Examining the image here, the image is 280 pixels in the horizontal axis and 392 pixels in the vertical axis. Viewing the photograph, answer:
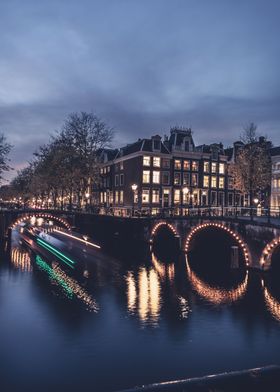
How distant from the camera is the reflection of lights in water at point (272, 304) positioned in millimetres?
22625

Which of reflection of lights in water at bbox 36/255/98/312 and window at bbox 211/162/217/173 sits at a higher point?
window at bbox 211/162/217/173

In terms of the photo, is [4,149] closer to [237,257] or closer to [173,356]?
[237,257]

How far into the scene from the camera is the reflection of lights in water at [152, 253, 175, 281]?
1316 inches

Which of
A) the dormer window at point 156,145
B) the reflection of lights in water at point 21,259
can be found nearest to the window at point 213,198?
the dormer window at point 156,145

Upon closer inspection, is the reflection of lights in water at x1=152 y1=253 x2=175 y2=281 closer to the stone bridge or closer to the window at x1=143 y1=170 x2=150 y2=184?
the stone bridge

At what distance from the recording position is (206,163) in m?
72.4

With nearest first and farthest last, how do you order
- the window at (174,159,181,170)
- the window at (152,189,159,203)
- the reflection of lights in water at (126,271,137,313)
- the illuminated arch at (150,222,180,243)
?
the reflection of lights in water at (126,271,137,313), the illuminated arch at (150,222,180,243), the window at (152,189,159,203), the window at (174,159,181,170)

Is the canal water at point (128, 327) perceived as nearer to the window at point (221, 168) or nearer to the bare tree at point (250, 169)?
the bare tree at point (250, 169)

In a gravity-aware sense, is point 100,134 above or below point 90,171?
above

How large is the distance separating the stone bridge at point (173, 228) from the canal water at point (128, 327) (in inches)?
98.2

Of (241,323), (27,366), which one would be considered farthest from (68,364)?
(241,323)

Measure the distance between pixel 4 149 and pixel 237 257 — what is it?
122 feet

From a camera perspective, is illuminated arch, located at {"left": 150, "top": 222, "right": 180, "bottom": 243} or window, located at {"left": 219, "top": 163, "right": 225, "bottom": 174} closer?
illuminated arch, located at {"left": 150, "top": 222, "right": 180, "bottom": 243}

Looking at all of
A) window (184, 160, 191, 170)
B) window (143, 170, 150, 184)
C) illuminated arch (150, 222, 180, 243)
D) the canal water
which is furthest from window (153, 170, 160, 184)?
the canal water
